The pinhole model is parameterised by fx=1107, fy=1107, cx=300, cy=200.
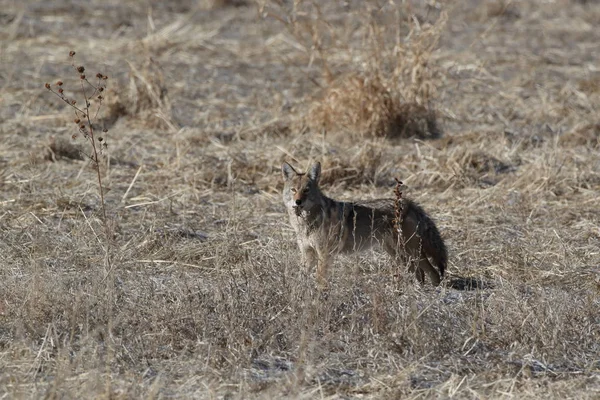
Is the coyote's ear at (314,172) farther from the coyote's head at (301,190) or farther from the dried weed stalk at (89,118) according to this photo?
the dried weed stalk at (89,118)

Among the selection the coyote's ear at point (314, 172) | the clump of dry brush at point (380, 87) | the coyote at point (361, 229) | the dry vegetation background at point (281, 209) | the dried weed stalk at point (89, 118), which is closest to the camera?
the dry vegetation background at point (281, 209)

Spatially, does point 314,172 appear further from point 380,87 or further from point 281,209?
point 380,87

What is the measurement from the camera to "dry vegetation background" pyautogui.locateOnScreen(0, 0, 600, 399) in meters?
5.91

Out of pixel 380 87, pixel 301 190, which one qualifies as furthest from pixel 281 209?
pixel 380 87

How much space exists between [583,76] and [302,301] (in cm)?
904

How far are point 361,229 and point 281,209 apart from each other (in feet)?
5.98

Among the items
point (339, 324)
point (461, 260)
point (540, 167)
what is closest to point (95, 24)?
point (540, 167)

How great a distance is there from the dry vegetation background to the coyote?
190 millimetres

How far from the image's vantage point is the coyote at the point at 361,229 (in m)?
7.48

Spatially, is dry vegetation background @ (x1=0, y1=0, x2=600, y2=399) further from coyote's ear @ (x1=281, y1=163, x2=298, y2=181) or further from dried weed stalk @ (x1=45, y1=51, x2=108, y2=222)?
coyote's ear @ (x1=281, y1=163, x2=298, y2=181)

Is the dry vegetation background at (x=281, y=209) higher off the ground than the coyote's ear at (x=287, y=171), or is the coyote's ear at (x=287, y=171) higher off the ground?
the coyote's ear at (x=287, y=171)

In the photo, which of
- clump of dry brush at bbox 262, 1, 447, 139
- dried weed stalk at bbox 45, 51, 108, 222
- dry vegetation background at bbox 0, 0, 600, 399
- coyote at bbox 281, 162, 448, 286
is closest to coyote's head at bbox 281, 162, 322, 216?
coyote at bbox 281, 162, 448, 286

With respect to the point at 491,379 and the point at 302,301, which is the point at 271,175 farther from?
the point at 491,379

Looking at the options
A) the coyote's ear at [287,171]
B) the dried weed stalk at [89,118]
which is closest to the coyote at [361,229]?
the coyote's ear at [287,171]
